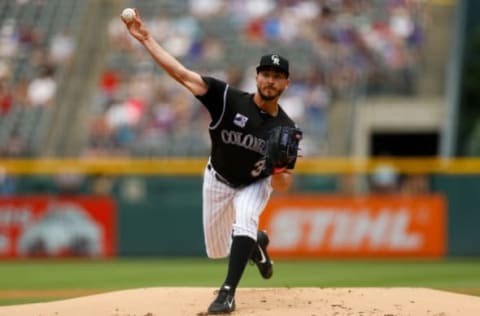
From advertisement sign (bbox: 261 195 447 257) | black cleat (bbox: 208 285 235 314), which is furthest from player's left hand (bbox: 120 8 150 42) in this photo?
advertisement sign (bbox: 261 195 447 257)

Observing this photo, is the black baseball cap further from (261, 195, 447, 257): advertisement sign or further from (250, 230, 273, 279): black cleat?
(261, 195, 447, 257): advertisement sign

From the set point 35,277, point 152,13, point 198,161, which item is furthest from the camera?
point 152,13

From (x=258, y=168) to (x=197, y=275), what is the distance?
5.56 metres

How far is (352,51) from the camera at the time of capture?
60.5 feet

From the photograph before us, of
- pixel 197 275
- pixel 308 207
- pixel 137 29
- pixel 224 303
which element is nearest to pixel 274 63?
pixel 137 29

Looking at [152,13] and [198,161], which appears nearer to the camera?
[198,161]

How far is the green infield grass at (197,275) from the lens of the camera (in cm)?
1109

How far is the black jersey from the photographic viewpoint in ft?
23.4

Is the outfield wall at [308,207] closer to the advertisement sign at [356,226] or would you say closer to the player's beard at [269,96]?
the advertisement sign at [356,226]

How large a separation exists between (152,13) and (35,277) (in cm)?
845

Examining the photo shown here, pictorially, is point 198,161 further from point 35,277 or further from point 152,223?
point 35,277

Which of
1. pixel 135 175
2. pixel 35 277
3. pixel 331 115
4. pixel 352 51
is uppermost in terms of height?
pixel 352 51

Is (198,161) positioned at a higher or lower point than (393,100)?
lower

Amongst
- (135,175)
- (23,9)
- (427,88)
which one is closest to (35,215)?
(135,175)
